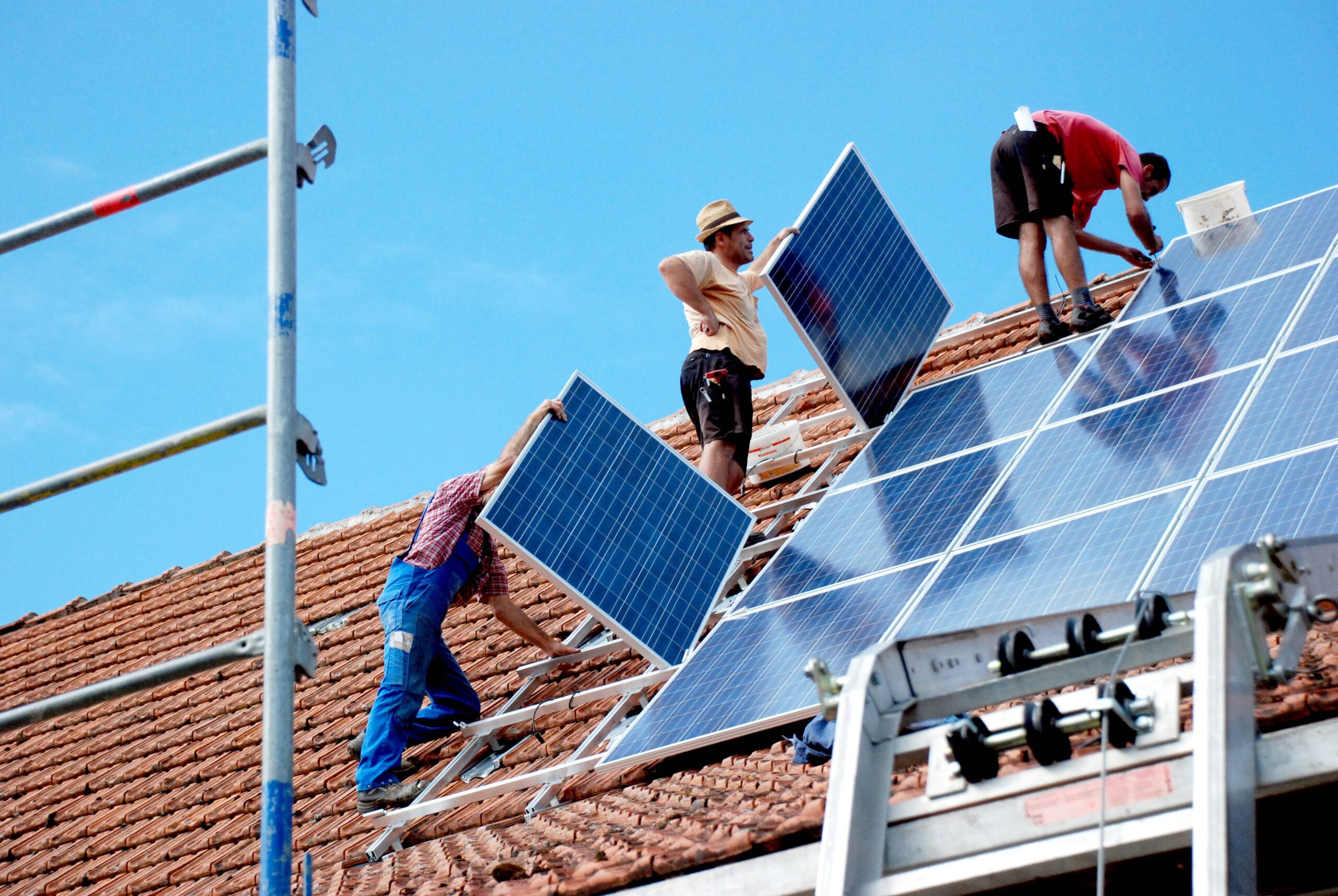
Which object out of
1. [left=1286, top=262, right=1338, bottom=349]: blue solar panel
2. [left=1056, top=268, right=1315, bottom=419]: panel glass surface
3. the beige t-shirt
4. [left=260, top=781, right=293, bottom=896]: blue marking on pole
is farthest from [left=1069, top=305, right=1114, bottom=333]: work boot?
[left=260, top=781, right=293, bottom=896]: blue marking on pole

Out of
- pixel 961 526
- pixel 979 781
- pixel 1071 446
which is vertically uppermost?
pixel 1071 446

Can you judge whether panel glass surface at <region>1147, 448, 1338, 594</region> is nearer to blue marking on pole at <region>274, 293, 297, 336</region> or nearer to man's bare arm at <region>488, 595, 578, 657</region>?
blue marking on pole at <region>274, 293, 297, 336</region>

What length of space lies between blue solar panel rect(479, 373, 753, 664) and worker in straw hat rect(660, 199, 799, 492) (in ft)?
1.87

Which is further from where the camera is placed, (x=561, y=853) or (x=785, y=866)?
(x=561, y=853)

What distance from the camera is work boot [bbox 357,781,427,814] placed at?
679 centimetres

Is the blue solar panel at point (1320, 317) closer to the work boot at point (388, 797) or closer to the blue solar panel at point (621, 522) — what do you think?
the blue solar panel at point (621, 522)

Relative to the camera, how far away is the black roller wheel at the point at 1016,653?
3.71 metres

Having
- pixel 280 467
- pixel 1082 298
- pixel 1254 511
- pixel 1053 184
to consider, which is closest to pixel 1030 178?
pixel 1053 184

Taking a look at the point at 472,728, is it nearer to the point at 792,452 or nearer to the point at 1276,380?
the point at 792,452

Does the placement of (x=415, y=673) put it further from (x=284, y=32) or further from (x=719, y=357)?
(x=284, y=32)

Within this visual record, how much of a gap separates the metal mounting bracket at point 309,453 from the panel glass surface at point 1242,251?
198 inches

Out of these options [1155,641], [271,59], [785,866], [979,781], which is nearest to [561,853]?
[785,866]

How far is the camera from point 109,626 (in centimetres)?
1270

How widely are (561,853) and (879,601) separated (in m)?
1.67
